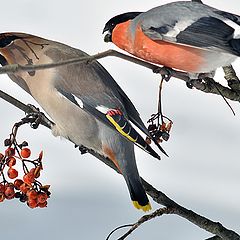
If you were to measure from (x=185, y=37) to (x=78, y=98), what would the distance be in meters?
0.19

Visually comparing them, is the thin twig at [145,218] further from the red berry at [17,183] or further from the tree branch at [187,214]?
the red berry at [17,183]

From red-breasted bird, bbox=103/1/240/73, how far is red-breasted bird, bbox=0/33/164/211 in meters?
0.10

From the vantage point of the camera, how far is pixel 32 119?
788 mm

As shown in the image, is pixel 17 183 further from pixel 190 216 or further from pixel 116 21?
pixel 116 21

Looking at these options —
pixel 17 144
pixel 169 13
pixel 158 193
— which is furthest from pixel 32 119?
pixel 169 13

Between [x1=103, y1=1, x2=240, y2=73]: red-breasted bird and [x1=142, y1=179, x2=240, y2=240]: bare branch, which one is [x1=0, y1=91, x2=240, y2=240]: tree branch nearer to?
[x1=142, y1=179, x2=240, y2=240]: bare branch

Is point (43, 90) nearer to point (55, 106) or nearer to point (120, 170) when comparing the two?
point (55, 106)

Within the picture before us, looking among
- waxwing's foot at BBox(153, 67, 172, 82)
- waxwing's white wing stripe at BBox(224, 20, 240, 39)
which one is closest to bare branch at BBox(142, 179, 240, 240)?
waxwing's foot at BBox(153, 67, 172, 82)

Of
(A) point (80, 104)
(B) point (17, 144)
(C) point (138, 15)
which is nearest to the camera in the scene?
(B) point (17, 144)

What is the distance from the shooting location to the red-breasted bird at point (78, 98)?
832mm

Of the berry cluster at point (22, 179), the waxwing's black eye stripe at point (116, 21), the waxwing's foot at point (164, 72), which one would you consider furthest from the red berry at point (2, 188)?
the waxwing's black eye stripe at point (116, 21)

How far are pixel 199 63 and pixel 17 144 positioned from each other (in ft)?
1.03

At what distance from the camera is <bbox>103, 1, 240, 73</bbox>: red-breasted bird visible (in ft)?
2.88

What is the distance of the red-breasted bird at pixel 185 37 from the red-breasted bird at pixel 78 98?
10 centimetres
